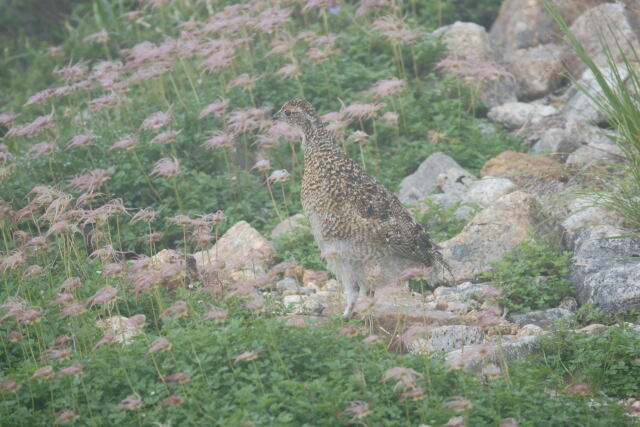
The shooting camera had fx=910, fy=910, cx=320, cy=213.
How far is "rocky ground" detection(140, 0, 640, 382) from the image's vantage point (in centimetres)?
606

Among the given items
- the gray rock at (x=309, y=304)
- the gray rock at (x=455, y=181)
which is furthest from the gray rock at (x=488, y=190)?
the gray rock at (x=309, y=304)

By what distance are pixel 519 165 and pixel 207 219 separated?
3345mm

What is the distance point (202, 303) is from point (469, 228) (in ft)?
8.54

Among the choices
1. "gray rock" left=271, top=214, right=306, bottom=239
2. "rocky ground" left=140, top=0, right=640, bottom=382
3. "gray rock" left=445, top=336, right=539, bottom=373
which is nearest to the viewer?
"gray rock" left=445, top=336, right=539, bottom=373

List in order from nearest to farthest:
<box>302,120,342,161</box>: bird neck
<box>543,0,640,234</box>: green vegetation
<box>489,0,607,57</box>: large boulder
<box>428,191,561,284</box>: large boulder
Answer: <box>543,0,640,234</box>: green vegetation → <box>302,120,342,161</box>: bird neck → <box>428,191,561,284</box>: large boulder → <box>489,0,607,57</box>: large boulder

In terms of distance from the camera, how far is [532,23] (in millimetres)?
11812

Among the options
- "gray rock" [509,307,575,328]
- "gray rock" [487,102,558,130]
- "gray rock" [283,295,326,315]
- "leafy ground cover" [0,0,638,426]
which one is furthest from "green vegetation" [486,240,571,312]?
"gray rock" [487,102,558,130]

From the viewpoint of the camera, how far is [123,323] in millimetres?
6219

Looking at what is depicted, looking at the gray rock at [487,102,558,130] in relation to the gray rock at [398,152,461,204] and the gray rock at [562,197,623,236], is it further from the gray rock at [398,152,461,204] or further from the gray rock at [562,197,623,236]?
the gray rock at [562,197,623,236]

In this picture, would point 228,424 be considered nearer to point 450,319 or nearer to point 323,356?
point 323,356

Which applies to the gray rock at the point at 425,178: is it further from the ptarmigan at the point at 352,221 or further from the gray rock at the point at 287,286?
the ptarmigan at the point at 352,221

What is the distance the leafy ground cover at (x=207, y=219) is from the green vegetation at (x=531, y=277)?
3.18ft

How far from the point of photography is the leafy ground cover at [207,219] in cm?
486

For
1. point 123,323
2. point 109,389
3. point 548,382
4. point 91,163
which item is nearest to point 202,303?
point 123,323
